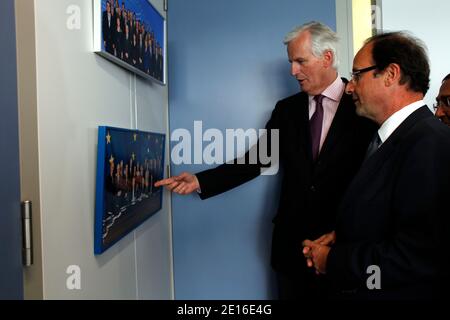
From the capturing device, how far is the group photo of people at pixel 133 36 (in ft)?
3.32

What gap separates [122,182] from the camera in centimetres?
107

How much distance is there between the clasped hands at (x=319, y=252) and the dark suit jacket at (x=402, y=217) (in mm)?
70

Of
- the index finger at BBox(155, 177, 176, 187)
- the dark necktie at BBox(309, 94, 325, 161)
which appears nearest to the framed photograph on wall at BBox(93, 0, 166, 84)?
the index finger at BBox(155, 177, 176, 187)

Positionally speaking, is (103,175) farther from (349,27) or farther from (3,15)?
(349,27)

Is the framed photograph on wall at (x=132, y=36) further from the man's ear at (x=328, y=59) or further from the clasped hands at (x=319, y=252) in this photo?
the clasped hands at (x=319, y=252)

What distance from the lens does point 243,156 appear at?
1.74 meters

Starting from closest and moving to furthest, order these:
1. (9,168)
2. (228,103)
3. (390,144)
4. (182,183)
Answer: (9,168), (390,144), (182,183), (228,103)

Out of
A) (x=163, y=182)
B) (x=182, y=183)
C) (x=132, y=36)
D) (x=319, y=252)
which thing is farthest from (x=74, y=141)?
(x=319, y=252)

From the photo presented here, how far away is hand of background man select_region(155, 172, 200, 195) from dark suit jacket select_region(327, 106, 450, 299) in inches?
26.0

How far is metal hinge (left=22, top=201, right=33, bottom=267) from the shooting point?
0.74 metres

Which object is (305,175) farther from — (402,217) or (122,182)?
(122,182)

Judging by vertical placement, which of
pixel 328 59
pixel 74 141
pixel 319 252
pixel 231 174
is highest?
pixel 328 59

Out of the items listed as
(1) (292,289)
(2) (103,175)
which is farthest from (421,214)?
(1) (292,289)

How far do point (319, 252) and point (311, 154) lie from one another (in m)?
0.43
